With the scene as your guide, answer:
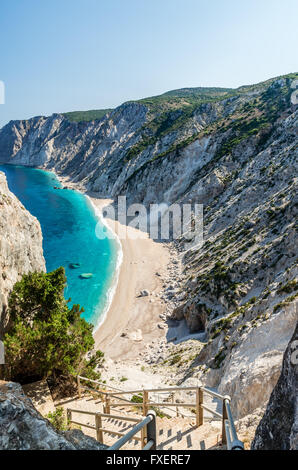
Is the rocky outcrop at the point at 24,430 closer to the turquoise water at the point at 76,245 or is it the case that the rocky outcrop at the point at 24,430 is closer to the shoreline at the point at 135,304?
the shoreline at the point at 135,304

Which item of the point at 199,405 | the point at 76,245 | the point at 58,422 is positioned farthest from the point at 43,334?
the point at 76,245

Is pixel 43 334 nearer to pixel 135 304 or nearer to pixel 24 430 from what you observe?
pixel 24 430

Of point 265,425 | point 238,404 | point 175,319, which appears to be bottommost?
point 175,319

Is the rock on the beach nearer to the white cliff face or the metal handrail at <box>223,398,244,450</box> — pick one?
the white cliff face

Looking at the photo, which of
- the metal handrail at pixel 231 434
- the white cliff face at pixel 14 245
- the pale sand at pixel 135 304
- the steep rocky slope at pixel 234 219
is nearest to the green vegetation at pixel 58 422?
the white cliff face at pixel 14 245

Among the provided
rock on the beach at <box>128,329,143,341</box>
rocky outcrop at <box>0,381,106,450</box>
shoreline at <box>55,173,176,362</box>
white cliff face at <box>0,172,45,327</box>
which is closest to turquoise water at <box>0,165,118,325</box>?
shoreline at <box>55,173,176,362</box>

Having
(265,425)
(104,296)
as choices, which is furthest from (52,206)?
(265,425)

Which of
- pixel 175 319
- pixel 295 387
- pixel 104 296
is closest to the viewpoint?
pixel 295 387
